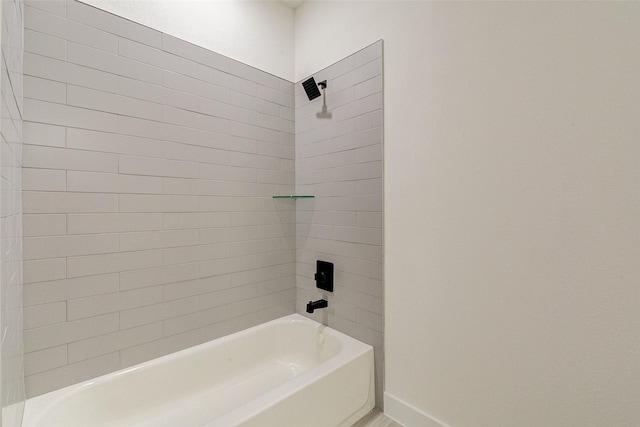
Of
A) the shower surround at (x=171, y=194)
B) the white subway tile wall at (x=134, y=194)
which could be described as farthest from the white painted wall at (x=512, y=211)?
the white subway tile wall at (x=134, y=194)

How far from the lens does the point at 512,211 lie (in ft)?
3.59

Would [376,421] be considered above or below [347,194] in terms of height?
below

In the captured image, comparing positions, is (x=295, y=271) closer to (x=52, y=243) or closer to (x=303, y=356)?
(x=303, y=356)

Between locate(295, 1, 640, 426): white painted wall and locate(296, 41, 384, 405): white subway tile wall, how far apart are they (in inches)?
3.4

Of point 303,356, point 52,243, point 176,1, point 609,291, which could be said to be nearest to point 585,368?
point 609,291

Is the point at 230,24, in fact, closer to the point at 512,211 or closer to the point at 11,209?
the point at 11,209

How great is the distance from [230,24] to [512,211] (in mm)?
1873

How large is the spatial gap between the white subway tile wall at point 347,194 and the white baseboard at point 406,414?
2.4 inches

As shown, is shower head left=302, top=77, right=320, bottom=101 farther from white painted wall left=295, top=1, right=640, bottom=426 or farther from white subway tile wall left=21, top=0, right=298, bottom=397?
white painted wall left=295, top=1, right=640, bottom=426

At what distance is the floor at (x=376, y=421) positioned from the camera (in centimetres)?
145

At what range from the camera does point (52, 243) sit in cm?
118

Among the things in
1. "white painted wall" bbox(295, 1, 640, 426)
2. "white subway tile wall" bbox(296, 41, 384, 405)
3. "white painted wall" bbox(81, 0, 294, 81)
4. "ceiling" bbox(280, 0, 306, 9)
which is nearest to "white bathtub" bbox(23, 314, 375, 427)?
"white subway tile wall" bbox(296, 41, 384, 405)

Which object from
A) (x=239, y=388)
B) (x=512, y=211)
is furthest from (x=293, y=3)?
(x=239, y=388)

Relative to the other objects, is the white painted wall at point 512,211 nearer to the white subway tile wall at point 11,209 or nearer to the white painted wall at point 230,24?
the white painted wall at point 230,24
